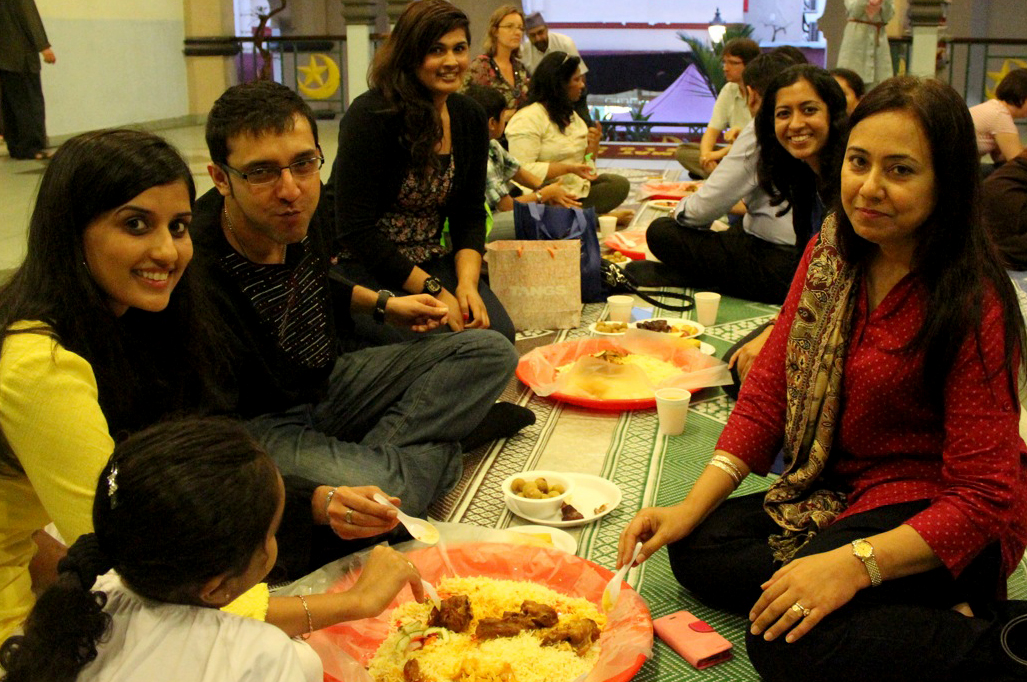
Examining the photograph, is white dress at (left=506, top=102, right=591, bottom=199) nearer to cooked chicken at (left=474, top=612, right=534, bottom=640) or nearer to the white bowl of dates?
the white bowl of dates

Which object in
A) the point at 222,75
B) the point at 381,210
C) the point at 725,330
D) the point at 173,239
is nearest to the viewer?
the point at 173,239

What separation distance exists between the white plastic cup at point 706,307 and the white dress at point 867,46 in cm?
563

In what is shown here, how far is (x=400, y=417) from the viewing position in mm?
2664

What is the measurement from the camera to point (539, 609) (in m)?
1.95

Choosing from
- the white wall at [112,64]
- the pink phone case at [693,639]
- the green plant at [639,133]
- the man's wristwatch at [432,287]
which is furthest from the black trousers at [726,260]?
the green plant at [639,133]

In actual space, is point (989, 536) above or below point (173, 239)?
below

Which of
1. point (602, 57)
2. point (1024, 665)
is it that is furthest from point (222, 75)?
point (1024, 665)

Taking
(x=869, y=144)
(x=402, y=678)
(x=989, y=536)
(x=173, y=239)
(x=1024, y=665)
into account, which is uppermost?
(x=869, y=144)

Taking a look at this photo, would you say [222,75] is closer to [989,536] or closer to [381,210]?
[381,210]

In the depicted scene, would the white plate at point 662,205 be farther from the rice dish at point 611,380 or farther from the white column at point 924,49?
the white column at point 924,49

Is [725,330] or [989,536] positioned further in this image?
[725,330]

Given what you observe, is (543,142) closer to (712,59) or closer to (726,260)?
(726,260)

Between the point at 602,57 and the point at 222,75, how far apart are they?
5.67 meters

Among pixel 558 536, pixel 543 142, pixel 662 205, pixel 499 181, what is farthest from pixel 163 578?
pixel 662 205
